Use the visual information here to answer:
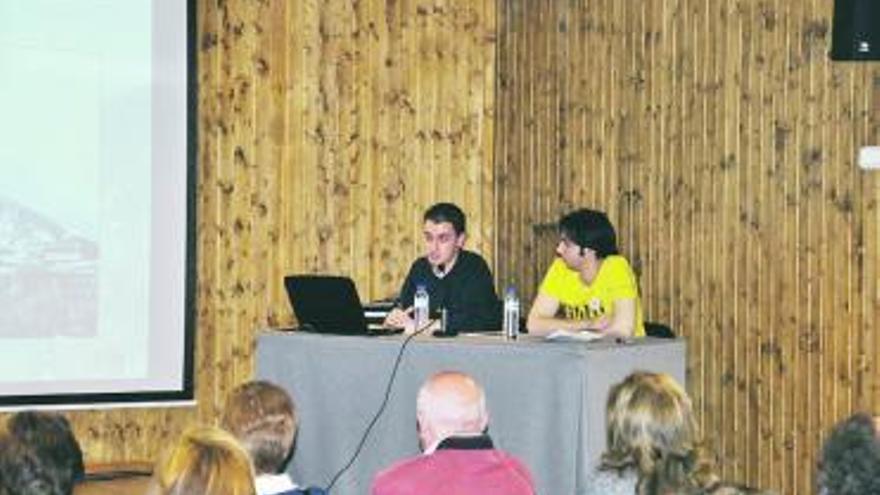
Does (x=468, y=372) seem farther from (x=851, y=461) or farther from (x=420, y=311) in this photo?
(x=851, y=461)

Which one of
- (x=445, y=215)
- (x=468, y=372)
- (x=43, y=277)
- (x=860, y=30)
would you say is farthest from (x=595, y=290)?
(x=43, y=277)

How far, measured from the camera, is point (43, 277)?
7547 mm

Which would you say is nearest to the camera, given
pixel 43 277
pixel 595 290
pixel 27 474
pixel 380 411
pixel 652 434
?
pixel 27 474

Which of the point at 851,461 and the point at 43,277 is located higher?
the point at 43,277

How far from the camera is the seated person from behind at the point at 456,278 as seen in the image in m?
6.45

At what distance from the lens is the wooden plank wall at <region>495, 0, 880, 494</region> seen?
641 centimetres

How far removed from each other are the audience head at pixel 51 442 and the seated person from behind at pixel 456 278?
3.10 m

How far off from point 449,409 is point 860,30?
3.12 m

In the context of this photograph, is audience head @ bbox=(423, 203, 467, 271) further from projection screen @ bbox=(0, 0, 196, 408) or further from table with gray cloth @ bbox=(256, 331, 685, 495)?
projection screen @ bbox=(0, 0, 196, 408)

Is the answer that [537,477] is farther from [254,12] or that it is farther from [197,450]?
[254,12]

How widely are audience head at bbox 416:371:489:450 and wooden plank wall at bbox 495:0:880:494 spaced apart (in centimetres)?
297

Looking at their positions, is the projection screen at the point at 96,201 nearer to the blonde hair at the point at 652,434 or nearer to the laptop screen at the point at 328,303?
the laptop screen at the point at 328,303

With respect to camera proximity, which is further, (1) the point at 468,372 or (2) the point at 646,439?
(1) the point at 468,372

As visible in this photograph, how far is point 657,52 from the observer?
750 cm
